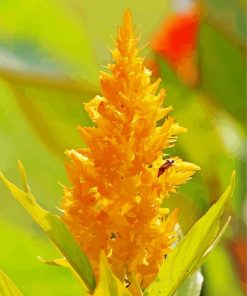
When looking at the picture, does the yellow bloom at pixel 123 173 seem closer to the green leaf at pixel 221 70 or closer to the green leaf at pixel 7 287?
the green leaf at pixel 7 287

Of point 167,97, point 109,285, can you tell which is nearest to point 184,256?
point 109,285

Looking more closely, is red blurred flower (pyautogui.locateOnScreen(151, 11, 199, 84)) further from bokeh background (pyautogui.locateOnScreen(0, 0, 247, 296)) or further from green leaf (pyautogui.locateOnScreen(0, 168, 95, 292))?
green leaf (pyautogui.locateOnScreen(0, 168, 95, 292))

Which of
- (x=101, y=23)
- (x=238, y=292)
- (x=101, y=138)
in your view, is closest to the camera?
(x=101, y=138)

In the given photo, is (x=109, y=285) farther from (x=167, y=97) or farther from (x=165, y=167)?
(x=167, y=97)

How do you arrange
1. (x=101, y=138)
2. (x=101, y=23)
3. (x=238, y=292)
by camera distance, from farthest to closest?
(x=101, y=23) → (x=238, y=292) → (x=101, y=138)

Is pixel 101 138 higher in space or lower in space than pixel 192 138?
higher

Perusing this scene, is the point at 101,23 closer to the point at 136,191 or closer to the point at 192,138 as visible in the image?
the point at 192,138

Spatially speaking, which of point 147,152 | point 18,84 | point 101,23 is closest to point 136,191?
point 147,152
